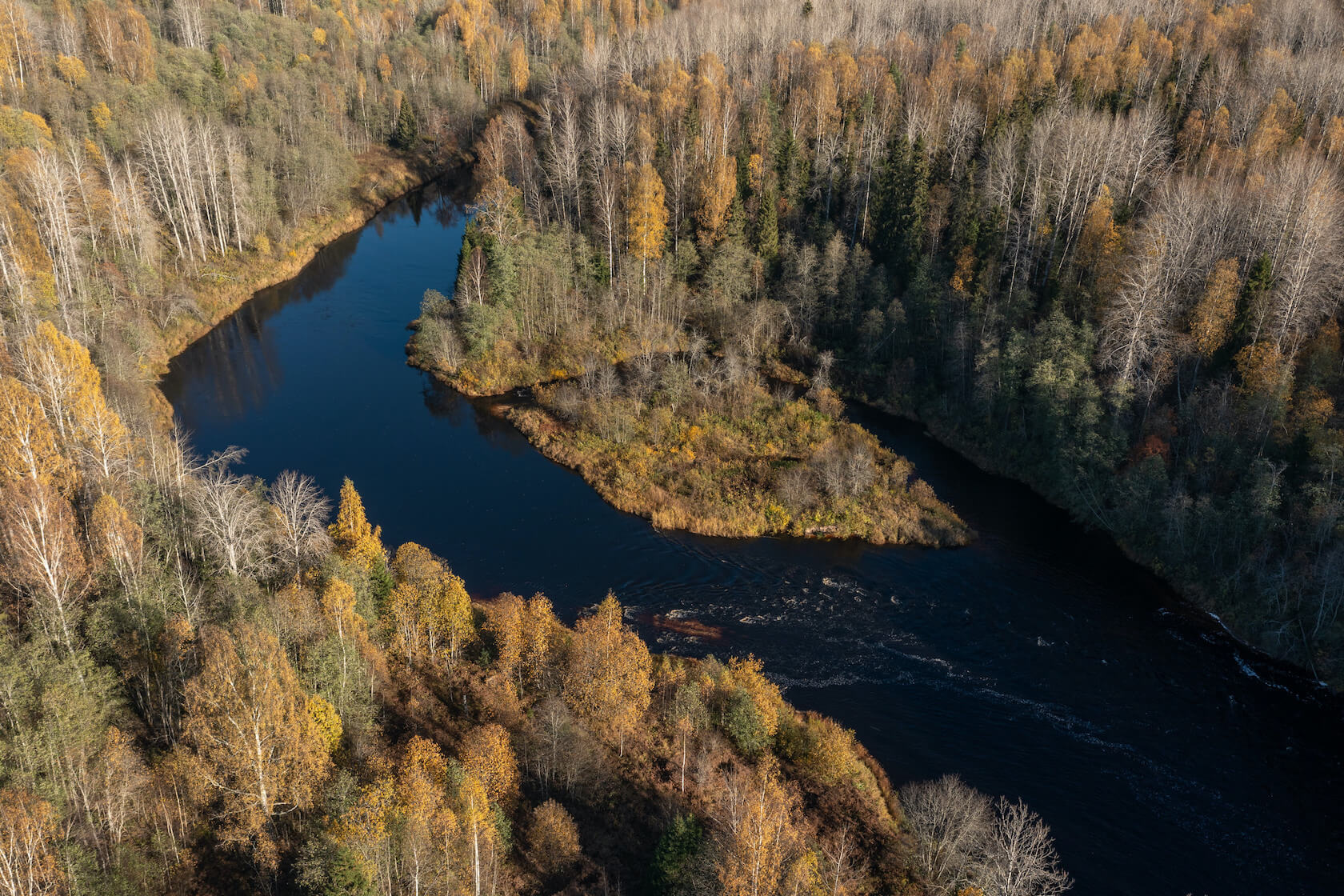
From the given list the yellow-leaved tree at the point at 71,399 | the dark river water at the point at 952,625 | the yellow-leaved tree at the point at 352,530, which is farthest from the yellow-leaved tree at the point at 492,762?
the yellow-leaved tree at the point at 71,399

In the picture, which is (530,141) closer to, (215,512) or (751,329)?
(751,329)

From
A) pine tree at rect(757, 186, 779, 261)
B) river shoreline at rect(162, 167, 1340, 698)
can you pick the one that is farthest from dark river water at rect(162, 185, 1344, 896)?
pine tree at rect(757, 186, 779, 261)

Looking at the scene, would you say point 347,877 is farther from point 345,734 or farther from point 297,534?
point 297,534

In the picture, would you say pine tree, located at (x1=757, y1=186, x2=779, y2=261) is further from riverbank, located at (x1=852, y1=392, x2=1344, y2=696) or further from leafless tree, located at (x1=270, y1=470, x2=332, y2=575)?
leafless tree, located at (x1=270, y1=470, x2=332, y2=575)

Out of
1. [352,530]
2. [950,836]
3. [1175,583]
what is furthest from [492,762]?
[1175,583]

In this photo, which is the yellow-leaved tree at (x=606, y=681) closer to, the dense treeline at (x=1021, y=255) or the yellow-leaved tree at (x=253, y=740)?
the yellow-leaved tree at (x=253, y=740)
